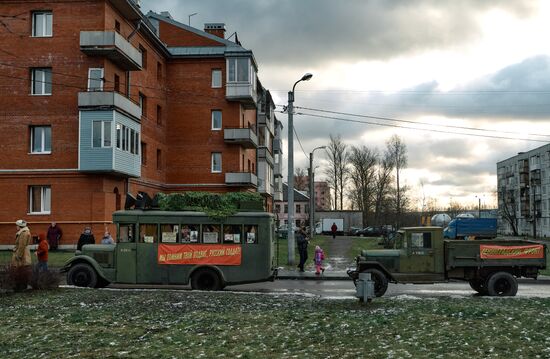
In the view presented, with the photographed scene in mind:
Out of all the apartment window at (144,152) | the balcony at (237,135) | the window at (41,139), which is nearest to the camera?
the window at (41,139)

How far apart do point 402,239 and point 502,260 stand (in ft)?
9.17

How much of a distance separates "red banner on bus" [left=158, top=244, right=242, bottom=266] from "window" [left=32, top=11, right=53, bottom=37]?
70.5 feet

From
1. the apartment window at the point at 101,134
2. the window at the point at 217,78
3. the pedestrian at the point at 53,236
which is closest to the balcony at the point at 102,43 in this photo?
the apartment window at the point at 101,134

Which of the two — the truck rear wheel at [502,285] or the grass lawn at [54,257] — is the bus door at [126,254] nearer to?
the grass lawn at [54,257]

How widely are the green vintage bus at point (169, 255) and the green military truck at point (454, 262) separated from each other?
11.5 feet

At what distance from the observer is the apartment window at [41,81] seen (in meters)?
33.5

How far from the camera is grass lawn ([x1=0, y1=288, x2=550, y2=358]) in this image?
8.17 metres

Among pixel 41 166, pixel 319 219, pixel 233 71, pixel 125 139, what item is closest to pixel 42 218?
pixel 41 166

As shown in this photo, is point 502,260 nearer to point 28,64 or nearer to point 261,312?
point 261,312

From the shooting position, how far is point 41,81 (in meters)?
33.6

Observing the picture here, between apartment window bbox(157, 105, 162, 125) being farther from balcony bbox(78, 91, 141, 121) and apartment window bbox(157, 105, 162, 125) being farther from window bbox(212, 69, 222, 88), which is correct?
balcony bbox(78, 91, 141, 121)

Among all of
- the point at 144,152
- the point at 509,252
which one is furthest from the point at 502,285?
the point at 144,152

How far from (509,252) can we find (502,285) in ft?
3.12

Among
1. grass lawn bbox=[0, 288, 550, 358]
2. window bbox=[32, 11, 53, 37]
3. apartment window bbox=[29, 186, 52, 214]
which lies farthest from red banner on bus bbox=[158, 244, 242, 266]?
window bbox=[32, 11, 53, 37]
